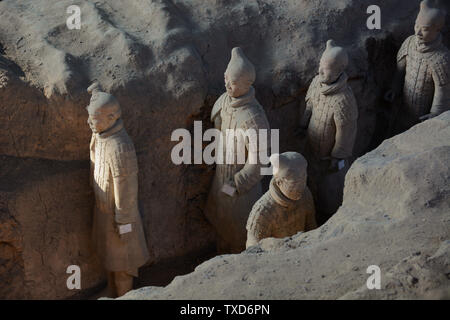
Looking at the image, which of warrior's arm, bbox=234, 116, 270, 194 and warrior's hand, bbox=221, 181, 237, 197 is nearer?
warrior's arm, bbox=234, 116, 270, 194

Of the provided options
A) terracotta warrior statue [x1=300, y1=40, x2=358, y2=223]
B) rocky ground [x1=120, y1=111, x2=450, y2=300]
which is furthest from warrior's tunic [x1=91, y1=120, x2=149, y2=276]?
terracotta warrior statue [x1=300, y1=40, x2=358, y2=223]

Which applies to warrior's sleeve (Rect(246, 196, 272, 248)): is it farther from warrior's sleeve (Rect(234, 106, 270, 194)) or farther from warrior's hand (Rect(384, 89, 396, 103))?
warrior's hand (Rect(384, 89, 396, 103))

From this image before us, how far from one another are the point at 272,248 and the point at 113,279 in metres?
2.16

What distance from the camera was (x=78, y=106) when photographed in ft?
17.6

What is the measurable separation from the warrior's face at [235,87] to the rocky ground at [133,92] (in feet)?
1.85

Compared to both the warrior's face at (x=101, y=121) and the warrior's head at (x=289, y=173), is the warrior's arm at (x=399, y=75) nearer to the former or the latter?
the warrior's head at (x=289, y=173)

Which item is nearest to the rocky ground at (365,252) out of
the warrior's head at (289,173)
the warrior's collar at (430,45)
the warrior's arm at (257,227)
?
the warrior's head at (289,173)

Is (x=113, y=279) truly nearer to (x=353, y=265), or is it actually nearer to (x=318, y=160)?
(x=318, y=160)

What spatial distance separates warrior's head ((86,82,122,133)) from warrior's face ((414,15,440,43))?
3014 mm

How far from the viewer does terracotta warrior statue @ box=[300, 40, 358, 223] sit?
5766 millimetres
